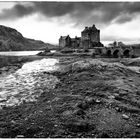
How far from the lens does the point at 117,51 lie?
3278 inches

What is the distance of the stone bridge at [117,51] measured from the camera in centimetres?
7659

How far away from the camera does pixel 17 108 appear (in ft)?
39.2

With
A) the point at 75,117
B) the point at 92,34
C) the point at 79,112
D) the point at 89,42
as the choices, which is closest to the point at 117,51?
the point at 89,42

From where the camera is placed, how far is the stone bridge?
7659 centimetres

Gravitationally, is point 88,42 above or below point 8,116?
above

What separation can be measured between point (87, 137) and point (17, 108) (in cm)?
615

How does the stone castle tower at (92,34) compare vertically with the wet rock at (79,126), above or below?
above

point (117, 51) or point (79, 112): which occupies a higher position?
point (117, 51)

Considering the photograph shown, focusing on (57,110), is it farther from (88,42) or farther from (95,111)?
(88,42)

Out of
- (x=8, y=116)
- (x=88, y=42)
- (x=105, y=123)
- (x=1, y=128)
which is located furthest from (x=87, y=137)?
(x=88, y=42)

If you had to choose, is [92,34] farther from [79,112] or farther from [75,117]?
[75,117]

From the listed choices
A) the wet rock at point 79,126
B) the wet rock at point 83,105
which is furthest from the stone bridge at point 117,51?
the wet rock at point 79,126

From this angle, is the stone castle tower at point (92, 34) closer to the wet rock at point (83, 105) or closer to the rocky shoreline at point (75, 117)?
the rocky shoreline at point (75, 117)

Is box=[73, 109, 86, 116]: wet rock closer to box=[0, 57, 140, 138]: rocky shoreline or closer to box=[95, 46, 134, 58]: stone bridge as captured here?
box=[0, 57, 140, 138]: rocky shoreline
